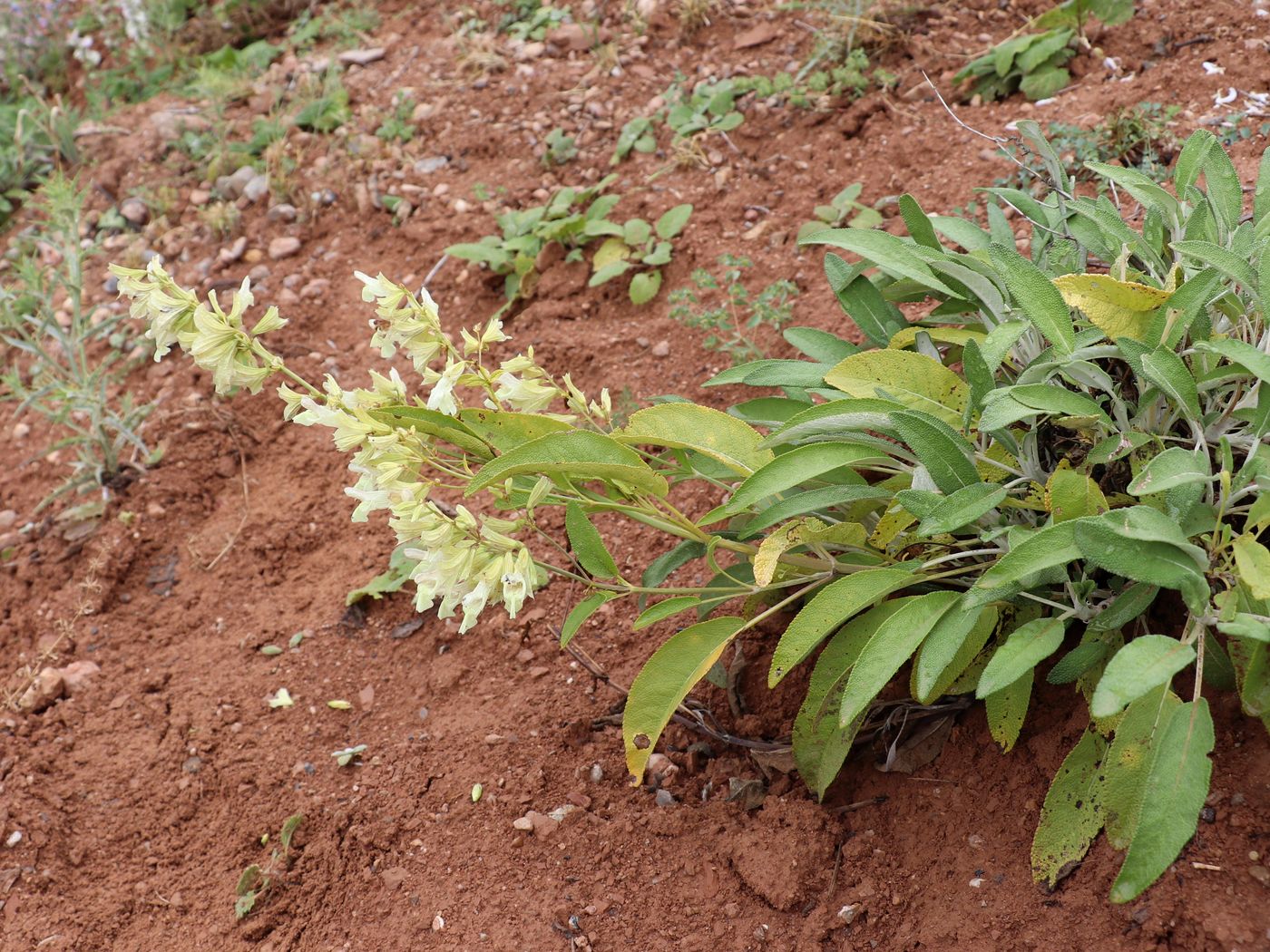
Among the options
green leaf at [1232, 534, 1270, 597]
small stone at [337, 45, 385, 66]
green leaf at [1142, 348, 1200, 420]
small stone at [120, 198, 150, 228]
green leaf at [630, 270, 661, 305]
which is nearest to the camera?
→ green leaf at [1232, 534, 1270, 597]

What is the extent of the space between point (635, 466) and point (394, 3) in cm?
434

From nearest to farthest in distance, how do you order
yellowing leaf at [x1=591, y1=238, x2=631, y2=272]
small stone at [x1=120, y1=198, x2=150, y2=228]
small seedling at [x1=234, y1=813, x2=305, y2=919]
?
small seedling at [x1=234, y1=813, x2=305, y2=919], yellowing leaf at [x1=591, y1=238, x2=631, y2=272], small stone at [x1=120, y1=198, x2=150, y2=228]

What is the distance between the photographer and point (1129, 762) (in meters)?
1.76

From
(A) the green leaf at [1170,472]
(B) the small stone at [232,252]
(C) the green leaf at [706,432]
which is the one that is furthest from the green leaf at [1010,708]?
(B) the small stone at [232,252]

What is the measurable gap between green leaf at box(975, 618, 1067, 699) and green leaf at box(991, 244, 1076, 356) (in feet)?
1.47

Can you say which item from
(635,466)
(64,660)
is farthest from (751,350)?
(64,660)

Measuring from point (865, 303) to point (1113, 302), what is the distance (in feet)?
1.86

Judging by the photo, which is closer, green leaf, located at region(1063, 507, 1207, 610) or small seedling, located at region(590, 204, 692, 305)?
green leaf, located at region(1063, 507, 1207, 610)

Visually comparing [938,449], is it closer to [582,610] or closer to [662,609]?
[662,609]

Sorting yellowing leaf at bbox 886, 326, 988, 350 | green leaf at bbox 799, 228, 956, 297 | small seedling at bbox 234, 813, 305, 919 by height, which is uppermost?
green leaf at bbox 799, 228, 956, 297

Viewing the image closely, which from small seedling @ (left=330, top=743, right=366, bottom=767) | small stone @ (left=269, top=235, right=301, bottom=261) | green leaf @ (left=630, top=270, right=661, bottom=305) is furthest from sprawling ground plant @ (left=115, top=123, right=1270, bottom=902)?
small stone @ (left=269, top=235, right=301, bottom=261)

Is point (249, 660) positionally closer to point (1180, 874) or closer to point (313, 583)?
point (313, 583)

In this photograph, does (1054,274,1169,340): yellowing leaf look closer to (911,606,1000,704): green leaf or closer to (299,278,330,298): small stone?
(911,606,1000,704): green leaf

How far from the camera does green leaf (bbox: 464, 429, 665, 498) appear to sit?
5.78ft
